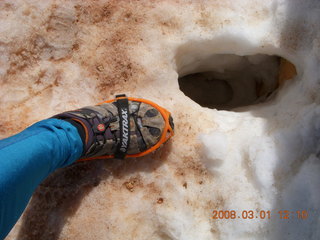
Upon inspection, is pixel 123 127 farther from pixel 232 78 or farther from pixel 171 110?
pixel 232 78

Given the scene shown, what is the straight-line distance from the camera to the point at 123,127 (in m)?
1.61

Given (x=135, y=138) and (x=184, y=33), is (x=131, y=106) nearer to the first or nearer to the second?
(x=135, y=138)

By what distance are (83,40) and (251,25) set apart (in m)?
0.95

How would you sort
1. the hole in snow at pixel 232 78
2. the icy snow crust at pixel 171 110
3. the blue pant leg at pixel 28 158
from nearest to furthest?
1. the blue pant leg at pixel 28 158
2. the icy snow crust at pixel 171 110
3. the hole in snow at pixel 232 78

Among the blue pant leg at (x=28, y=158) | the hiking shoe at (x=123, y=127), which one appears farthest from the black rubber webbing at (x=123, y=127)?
the blue pant leg at (x=28, y=158)

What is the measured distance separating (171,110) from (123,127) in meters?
0.28

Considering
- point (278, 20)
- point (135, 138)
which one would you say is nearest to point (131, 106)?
point (135, 138)

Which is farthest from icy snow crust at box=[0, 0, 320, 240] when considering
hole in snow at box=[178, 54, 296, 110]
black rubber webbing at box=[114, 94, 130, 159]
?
hole in snow at box=[178, 54, 296, 110]

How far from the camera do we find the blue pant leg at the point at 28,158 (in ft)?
3.54

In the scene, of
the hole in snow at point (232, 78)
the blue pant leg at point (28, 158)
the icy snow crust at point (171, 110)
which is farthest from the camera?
the hole in snow at point (232, 78)

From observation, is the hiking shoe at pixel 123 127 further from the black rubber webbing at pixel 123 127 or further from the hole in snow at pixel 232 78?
the hole in snow at pixel 232 78

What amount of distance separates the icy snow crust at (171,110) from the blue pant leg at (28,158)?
0.82 feet

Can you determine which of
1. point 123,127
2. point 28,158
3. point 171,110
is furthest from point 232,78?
point 28,158

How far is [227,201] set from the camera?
1.52 m
